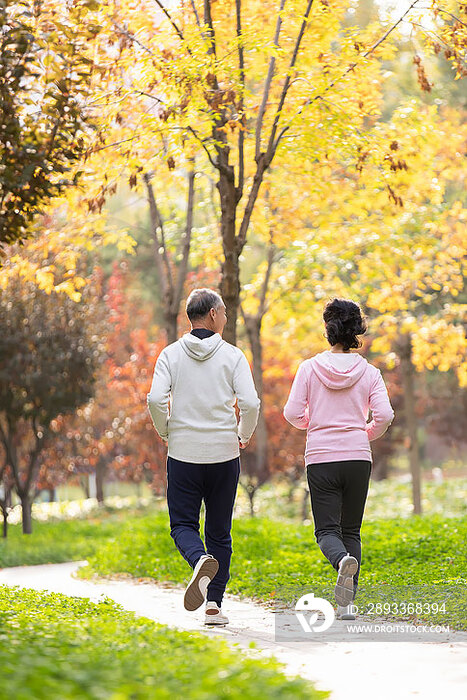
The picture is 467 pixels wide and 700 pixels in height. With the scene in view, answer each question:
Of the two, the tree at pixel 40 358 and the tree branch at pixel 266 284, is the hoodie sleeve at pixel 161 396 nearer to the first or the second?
the tree at pixel 40 358

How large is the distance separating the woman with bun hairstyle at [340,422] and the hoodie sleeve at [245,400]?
233mm

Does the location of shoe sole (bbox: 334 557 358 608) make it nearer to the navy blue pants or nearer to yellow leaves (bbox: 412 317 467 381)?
the navy blue pants

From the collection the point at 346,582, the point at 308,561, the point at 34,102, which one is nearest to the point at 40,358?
the point at 308,561

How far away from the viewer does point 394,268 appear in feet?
50.4

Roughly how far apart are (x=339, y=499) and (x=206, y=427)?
0.89 m

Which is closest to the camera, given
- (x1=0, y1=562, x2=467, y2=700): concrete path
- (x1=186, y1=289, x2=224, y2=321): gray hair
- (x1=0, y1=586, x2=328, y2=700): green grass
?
(x1=0, y1=586, x2=328, y2=700): green grass

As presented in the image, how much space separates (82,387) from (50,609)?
10.4 m

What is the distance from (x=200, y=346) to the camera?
5320 millimetres

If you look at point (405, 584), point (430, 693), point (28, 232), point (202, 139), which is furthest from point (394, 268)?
point (430, 693)

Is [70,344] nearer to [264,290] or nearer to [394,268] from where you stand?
[264,290]

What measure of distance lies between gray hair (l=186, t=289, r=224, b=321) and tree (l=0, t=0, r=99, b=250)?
43.1 inches

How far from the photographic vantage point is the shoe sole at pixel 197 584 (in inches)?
190

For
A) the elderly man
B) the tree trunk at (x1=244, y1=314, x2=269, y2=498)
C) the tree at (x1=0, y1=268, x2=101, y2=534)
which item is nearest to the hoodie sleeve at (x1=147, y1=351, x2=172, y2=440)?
the elderly man

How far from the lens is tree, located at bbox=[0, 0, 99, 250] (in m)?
5.21
